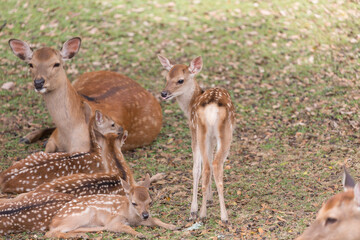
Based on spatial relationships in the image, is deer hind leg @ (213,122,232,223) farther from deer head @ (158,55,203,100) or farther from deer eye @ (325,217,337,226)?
deer eye @ (325,217,337,226)

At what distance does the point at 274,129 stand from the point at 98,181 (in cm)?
360

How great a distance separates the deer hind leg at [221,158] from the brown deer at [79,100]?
241cm

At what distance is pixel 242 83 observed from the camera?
10516 mm

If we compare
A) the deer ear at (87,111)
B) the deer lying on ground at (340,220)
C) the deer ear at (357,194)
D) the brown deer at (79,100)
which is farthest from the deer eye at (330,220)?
the deer ear at (87,111)

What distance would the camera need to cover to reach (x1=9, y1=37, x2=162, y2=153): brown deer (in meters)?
7.43

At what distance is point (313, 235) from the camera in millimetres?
4613

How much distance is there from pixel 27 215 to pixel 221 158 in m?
2.16

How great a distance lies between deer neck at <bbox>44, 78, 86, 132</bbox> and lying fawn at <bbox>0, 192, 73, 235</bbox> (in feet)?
6.53

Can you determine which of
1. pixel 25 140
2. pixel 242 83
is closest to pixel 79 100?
pixel 25 140

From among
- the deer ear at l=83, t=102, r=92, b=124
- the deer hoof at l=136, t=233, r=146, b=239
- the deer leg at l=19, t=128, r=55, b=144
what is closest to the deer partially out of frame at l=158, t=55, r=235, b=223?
the deer hoof at l=136, t=233, r=146, b=239

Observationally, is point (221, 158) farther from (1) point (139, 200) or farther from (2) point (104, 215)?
(2) point (104, 215)

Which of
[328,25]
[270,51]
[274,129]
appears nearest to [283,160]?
[274,129]

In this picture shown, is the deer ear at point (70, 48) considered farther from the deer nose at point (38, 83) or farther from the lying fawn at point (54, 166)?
the lying fawn at point (54, 166)

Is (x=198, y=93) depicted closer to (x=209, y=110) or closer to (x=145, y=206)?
(x=209, y=110)
